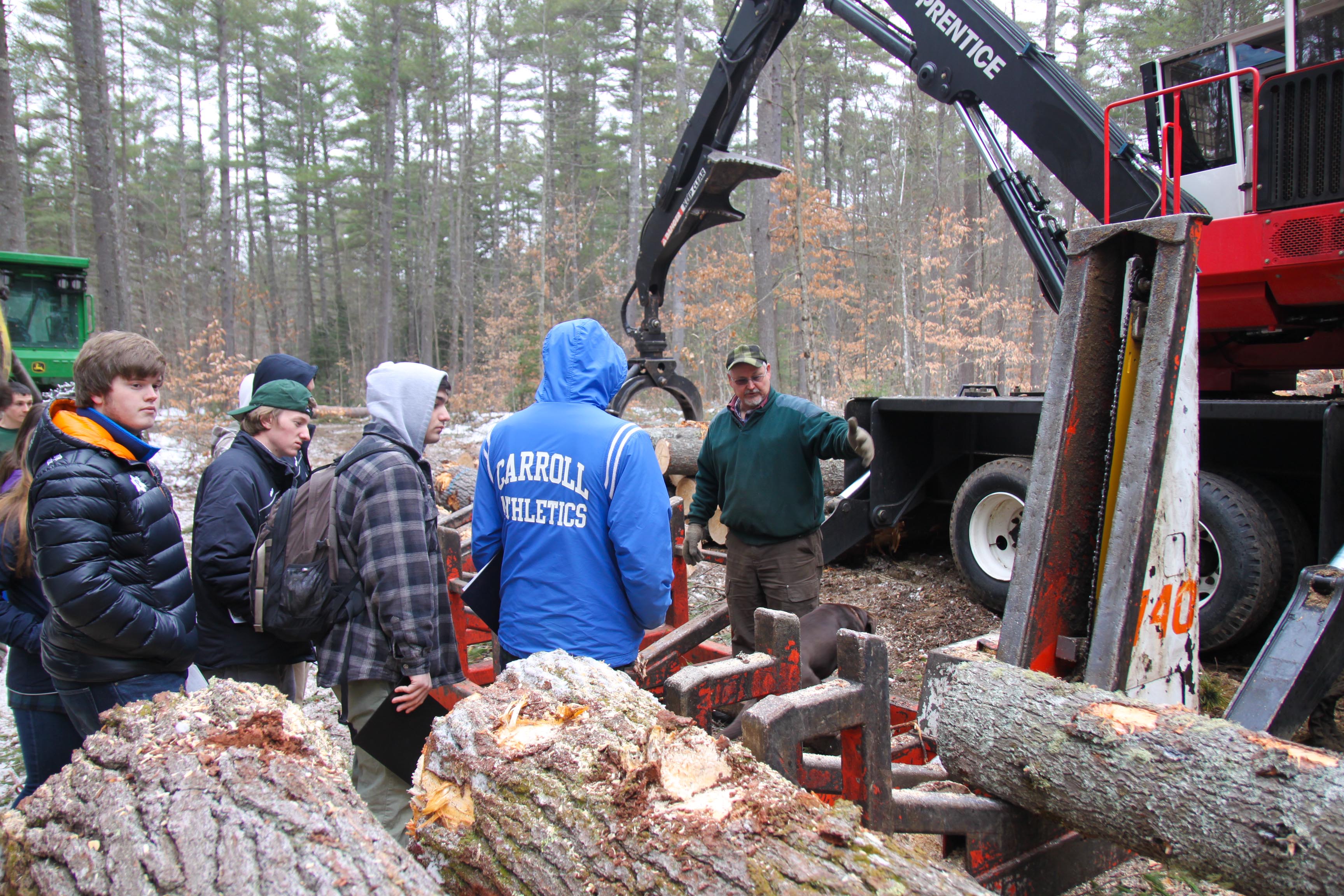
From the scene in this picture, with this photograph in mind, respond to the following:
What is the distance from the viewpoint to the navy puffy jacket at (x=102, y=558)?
2549 mm

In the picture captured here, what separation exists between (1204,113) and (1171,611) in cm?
390

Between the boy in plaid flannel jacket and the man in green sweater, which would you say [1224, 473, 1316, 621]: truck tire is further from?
the boy in plaid flannel jacket

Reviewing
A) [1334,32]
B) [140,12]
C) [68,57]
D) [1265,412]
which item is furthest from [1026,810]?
[140,12]

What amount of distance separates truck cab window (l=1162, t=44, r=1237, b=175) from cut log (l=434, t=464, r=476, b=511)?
6300 millimetres

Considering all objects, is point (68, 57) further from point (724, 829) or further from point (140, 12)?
point (724, 829)

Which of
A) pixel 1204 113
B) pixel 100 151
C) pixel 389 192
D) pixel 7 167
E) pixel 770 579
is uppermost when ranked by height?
pixel 389 192

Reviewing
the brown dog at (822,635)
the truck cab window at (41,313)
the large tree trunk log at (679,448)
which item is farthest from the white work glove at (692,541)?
the truck cab window at (41,313)

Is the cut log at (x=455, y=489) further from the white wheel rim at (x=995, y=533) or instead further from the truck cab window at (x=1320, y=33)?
the truck cab window at (x=1320, y=33)

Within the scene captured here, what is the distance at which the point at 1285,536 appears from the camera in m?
4.23

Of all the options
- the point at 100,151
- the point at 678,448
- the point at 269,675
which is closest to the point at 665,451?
the point at 678,448

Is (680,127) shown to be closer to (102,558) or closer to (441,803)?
(102,558)

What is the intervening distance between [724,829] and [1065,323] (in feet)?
6.30

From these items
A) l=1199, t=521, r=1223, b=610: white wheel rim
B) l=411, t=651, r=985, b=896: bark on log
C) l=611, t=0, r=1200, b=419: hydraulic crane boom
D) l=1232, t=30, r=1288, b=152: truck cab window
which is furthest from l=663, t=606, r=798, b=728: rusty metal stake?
l=1232, t=30, r=1288, b=152: truck cab window

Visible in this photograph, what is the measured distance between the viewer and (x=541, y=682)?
237cm
